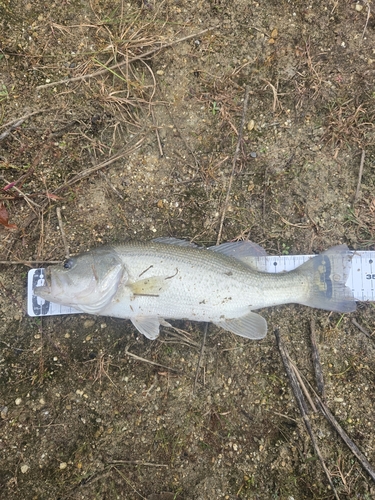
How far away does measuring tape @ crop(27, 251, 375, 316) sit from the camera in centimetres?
369

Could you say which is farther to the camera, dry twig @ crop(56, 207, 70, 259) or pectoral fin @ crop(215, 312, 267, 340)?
dry twig @ crop(56, 207, 70, 259)

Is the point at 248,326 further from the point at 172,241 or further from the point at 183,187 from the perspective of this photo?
the point at 183,187

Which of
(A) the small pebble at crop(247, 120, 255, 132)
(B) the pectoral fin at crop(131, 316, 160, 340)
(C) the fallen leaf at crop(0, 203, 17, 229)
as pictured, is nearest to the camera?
(B) the pectoral fin at crop(131, 316, 160, 340)

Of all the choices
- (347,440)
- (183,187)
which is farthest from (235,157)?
(347,440)

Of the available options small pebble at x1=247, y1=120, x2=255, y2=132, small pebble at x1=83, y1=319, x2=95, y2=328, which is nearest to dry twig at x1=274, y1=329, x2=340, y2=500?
small pebble at x1=83, y1=319, x2=95, y2=328

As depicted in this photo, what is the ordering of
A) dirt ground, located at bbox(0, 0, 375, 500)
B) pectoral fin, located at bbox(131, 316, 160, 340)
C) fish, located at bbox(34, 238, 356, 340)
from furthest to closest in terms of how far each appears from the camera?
dirt ground, located at bbox(0, 0, 375, 500) < pectoral fin, located at bbox(131, 316, 160, 340) < fish, located at bbox(34, 238, 356, 340)

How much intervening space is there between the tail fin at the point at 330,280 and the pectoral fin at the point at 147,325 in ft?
4.79

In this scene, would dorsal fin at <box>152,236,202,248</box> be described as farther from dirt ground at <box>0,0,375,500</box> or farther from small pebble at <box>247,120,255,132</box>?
small pebble at <box>247,120,255,132</box>

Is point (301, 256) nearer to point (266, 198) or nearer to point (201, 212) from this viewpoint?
point (266, 198)

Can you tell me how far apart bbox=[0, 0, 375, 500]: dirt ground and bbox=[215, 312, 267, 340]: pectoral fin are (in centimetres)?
33

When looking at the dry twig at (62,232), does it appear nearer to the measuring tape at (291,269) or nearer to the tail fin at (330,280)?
the measuring tape at (291,269)

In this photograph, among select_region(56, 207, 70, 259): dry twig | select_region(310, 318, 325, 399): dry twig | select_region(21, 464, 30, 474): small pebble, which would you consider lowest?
select_region(21, 464, 30, 474): small pebble

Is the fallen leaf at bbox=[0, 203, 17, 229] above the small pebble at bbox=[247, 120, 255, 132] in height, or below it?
below

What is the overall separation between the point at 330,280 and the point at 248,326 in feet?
2.98
